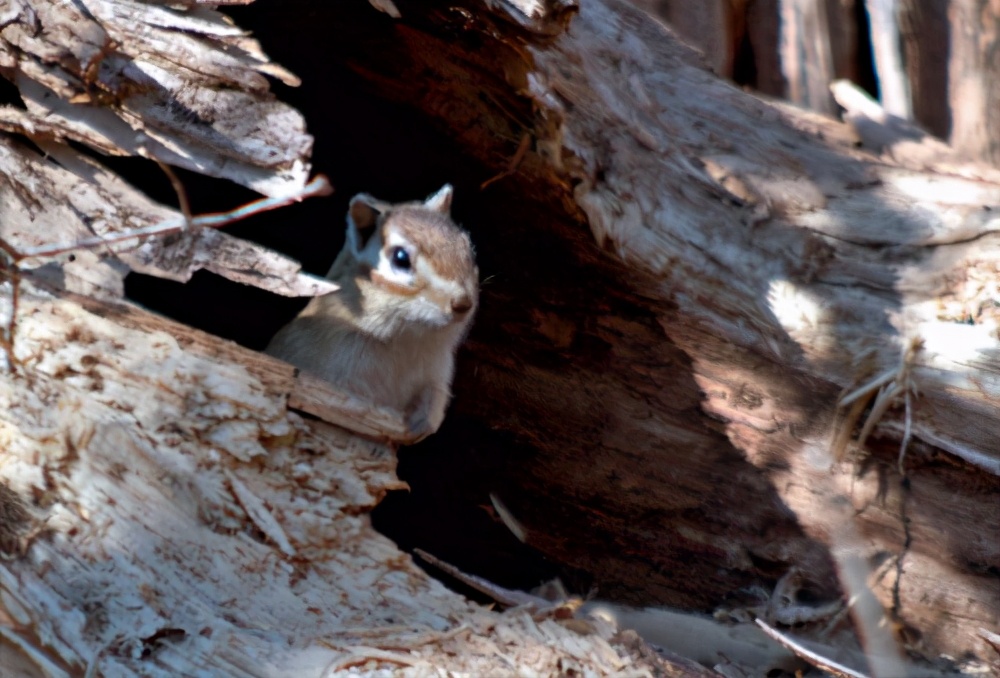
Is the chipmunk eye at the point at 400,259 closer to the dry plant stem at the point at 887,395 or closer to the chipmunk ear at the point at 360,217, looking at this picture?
the chipmunk ear at the point at 360,217

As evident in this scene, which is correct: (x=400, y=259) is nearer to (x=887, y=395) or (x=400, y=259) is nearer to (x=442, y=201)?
(x=442, y=201)

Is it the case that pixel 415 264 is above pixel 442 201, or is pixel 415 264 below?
below

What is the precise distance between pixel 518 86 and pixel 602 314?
858 millimetres

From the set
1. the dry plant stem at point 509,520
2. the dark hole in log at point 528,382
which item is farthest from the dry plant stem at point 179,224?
the dry plant stem at point 509,520

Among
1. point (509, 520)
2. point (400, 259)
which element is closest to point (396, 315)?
point (400, 259)

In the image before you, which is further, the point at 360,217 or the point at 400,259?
the point at 360,217

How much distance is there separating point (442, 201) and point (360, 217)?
1.08ft

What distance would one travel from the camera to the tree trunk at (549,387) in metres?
2.31

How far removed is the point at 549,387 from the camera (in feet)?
11.9

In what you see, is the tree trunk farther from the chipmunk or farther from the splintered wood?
the chipmunk

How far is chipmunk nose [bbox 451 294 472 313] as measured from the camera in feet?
10.7

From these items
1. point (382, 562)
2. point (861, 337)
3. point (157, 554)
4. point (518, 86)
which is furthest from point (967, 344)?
point (157, 554)

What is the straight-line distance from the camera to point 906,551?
318 centimetres

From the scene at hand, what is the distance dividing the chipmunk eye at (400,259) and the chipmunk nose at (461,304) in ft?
0.93
